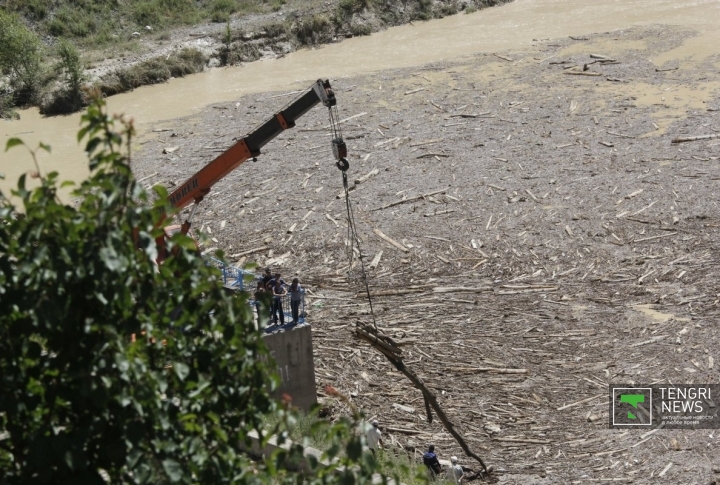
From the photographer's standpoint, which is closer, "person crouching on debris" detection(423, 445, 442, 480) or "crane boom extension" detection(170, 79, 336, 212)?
"person crouching on debris" detection(423, 445, 442, 480)

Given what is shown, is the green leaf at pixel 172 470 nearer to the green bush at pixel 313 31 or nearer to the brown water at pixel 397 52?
the brown water at pixel 397 52

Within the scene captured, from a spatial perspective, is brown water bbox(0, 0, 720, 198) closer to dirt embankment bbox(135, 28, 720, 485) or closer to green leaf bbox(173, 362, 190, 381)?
dirt embankment bbox(135, 28, 720, 485)

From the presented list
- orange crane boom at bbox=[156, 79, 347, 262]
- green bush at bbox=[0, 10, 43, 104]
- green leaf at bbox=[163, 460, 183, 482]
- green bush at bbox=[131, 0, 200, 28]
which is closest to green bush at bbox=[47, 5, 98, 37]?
green bush at bbox=[131, 0, 200, 28]

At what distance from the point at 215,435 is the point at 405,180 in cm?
1907

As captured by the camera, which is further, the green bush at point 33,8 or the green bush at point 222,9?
the green bush at point 222,9

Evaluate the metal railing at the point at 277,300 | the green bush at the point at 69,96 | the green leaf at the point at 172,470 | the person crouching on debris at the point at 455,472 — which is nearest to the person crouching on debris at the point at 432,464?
the person crouching on debris at the point at 455,472

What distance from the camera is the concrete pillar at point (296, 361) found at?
14.6 m

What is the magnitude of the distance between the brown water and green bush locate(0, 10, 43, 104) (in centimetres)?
128

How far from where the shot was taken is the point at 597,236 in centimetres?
2025

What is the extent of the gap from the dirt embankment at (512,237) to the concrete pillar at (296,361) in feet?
1.57

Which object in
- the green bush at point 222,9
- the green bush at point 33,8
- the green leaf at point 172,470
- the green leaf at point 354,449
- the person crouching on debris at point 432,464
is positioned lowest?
the person crouching on debris at point 432,464

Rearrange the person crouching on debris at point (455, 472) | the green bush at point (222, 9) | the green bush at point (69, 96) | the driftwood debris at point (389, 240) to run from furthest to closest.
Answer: the green bush at point (222, 9), the green bush at point (69, 96), the driftwood debris at point (389, 240), the person crouching on debris at point (455, 472)

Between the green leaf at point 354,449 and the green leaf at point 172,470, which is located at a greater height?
the green leaf at point 172,470

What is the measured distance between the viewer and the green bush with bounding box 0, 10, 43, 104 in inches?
1363
